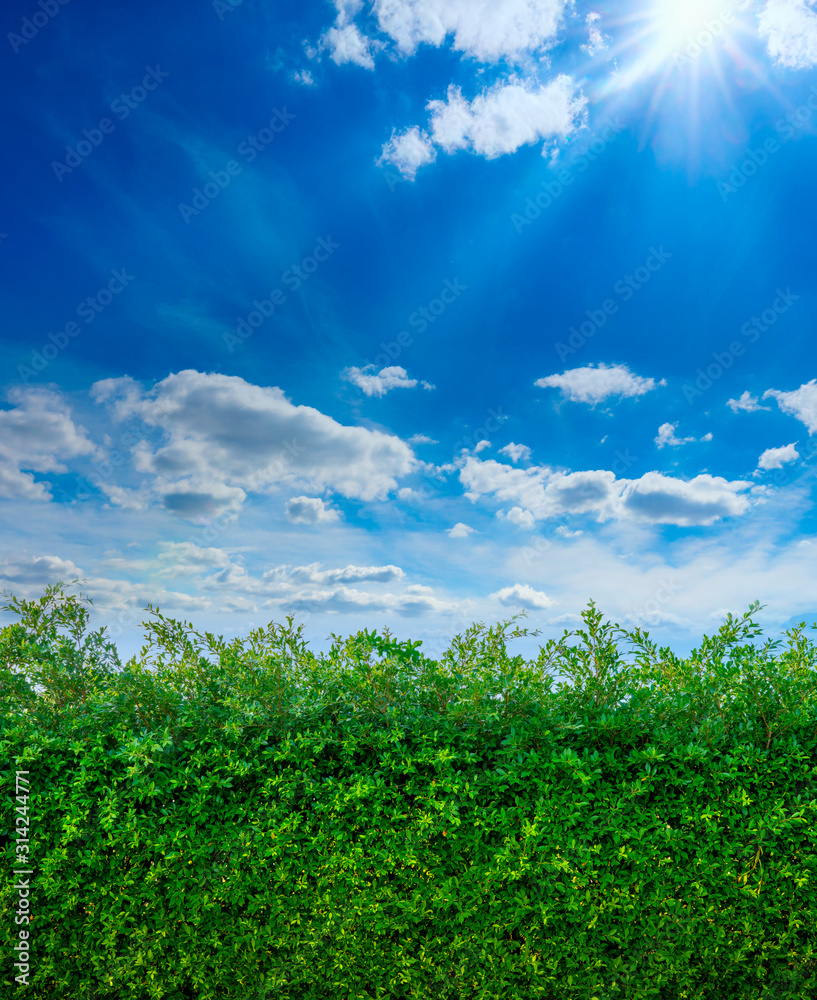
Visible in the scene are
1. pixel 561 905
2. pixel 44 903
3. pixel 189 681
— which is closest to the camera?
pixel 561 905

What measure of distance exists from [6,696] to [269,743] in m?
3.01

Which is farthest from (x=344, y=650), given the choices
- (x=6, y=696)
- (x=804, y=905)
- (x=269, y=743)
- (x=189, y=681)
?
(x=804, y=905)

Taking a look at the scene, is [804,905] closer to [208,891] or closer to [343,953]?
[343,953]

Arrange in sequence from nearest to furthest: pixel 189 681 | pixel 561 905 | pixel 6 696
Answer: pixel 561 905
pixel 189 681
pixel 6 696

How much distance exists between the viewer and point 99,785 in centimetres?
505

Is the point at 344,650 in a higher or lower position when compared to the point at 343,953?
higher

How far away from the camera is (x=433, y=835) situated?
187 inches

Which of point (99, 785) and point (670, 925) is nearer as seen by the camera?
point (670, 925)

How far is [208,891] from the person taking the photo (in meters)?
4.78

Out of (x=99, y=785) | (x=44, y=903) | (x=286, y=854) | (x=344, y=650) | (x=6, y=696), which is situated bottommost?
(x=44, y=903)

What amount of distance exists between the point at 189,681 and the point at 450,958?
305 cm

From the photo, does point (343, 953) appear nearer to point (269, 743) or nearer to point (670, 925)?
point (269, 743)

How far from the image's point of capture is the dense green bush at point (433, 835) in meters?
4.58

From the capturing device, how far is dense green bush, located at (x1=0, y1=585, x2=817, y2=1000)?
458cm
